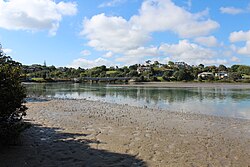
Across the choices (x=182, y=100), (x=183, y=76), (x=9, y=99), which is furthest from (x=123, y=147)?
(x=183, y=76)

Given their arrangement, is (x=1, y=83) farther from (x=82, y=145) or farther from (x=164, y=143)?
(x=164, y=143)

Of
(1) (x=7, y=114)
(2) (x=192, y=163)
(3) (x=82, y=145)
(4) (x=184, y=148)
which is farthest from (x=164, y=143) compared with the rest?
(1) (x=7, y=114)

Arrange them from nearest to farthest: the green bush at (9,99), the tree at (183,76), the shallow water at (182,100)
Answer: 1. the green bush at (9,99)
2. the shallow water at (182,100)
3. the tree at (183,76)

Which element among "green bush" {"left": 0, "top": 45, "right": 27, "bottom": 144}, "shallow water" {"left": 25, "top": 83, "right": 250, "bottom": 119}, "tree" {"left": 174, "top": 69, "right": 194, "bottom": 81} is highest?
"tree" {"left": 174, "top": 69, "right": 194, "bottom": 81}

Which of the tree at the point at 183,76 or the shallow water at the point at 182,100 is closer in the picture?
the shallow water at the point at 182,100

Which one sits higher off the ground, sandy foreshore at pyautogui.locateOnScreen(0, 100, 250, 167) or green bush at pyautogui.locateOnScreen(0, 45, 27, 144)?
green bush at pyautogui.locateOnScreen(0, 45, 27, 144)

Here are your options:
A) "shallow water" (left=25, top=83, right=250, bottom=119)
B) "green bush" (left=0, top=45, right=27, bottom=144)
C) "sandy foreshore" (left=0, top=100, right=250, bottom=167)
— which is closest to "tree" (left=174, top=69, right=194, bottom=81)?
"shallow water" (left=25, top=83, right=250, bottom=119)

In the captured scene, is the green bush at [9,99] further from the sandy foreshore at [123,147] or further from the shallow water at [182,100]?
the shallow water at [182,100]

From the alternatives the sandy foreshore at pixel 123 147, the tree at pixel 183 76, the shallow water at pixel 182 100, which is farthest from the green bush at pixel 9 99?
the tree at pixel 183 76

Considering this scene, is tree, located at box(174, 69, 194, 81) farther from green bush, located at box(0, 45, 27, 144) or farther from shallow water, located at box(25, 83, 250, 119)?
green bush, located at box(0, 45, 27, 144)

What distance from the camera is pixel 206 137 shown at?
13773 millimetres

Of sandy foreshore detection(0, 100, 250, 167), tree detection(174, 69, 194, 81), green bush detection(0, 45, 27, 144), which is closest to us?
sandy foreshore detection(0, 100, 250, 167)

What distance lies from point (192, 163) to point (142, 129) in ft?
20.7

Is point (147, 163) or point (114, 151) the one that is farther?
point (114, 151)
